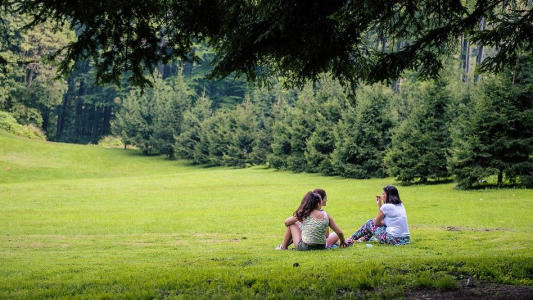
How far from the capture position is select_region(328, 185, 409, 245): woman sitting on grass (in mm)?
10516

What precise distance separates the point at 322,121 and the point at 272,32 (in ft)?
112

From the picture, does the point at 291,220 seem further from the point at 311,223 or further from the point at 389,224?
the point at 389,224

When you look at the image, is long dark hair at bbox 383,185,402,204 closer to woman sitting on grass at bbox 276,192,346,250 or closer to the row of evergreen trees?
woman sitting on grass at bbox 276,192,346,250

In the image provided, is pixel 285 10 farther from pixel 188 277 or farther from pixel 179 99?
pixel 179 99

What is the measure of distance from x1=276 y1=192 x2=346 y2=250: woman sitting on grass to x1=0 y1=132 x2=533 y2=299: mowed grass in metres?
0.35

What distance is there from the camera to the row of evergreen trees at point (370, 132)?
23125 millimetres

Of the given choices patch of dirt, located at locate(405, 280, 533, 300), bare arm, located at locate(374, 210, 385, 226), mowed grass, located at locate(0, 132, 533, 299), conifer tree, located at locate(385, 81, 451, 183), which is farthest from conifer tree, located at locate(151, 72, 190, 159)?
patch of dirt, located at locate(405, 280, 533, 300)

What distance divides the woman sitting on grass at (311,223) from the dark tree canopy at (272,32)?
2.27m

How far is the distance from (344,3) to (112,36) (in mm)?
3676

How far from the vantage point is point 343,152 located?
35.2 m

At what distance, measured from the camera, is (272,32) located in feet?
24.1

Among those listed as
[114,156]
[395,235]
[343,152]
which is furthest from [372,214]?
[114,156]

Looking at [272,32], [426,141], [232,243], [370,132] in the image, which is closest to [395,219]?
[232,243]

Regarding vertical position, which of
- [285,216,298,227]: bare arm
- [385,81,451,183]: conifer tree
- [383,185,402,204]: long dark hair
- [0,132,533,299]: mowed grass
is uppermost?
[385,81,451,183]: conifer tree
